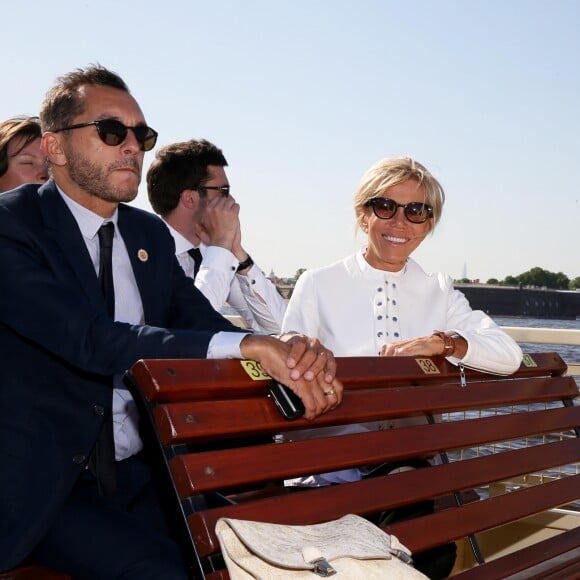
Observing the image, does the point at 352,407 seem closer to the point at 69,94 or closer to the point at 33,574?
the point at 33,574

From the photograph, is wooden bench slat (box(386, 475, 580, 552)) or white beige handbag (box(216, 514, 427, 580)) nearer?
white beige handbag (box(216, 514, 427, 580))

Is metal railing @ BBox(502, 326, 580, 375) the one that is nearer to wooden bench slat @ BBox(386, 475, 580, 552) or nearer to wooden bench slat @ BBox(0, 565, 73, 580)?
wooden bench slat @ BBox(386, 475, 580, 552)

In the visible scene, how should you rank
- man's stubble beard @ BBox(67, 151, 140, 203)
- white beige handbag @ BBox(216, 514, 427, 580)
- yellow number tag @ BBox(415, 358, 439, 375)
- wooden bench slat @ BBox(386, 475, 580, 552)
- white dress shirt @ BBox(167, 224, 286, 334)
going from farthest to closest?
white dress shirt @ BBox(167, 224, 286, 334) < yellow number tag @ BBox(415, 358, 439, 375) < man's stubble beard @ BBox(67, 151, 140, 203) < wooden bench slat @ BBox(386, 475, 580, 552) < white beige handbag @ BBox(216, 514, 427, 580)

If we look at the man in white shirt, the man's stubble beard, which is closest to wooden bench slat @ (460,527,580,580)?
the man's stubble beard

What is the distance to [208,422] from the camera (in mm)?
2049

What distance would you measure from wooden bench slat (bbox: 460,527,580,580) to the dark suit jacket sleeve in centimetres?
99

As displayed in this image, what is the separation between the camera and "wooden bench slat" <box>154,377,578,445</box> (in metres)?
2.00

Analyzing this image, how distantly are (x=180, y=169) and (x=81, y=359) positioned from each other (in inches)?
115

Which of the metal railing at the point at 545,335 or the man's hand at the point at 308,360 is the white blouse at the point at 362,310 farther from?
the metal railing at the point at 545,335

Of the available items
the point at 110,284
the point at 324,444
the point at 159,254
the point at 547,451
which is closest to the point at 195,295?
the point at 159,254

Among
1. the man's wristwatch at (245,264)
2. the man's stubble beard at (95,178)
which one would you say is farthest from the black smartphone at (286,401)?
the man's wristwatch at (245,264)

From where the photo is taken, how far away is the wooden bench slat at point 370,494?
194 cm

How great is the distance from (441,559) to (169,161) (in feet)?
9.73

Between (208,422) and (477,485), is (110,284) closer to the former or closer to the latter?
(208,422)
